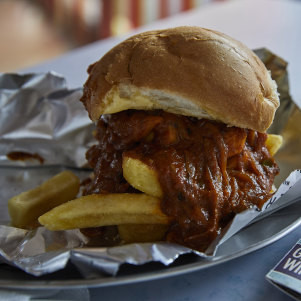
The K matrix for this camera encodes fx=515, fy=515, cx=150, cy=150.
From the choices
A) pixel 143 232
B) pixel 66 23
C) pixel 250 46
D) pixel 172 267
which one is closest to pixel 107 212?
pixel 143 232

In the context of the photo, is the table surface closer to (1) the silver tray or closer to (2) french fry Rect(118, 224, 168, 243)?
(1) the silver tray

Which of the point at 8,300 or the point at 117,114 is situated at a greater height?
the point at 117,114

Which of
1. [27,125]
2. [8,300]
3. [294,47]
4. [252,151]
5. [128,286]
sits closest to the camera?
[8,300]

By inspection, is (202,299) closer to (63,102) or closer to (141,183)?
(141,183)

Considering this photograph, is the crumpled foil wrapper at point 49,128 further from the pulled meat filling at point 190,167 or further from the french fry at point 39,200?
the pulled meat filling at point 190,167

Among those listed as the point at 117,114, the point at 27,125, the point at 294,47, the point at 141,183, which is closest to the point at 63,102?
the point at 27,125

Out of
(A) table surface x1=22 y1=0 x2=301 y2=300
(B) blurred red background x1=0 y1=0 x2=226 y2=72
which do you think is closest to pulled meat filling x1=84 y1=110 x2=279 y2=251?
(A) table surface x1=22 y1=0 x2=301 y2=300
